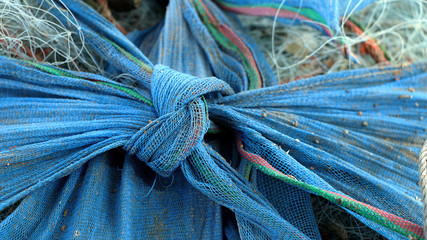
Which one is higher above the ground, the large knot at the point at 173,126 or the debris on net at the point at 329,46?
the debris on net at the point at 329,46

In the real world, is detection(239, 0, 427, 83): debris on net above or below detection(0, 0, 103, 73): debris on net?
above

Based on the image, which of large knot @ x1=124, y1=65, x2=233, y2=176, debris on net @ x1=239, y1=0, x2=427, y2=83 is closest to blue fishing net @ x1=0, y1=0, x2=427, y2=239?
large knot @ x1=124, y1=65, x2=233, y2=176

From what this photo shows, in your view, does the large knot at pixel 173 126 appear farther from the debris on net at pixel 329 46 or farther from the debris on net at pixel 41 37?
the debris on net at pixel 329 46

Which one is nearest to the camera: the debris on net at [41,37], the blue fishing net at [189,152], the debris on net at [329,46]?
the blue fishing net at [189,152]

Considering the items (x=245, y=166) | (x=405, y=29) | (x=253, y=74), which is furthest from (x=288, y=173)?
(x=405, y=29)

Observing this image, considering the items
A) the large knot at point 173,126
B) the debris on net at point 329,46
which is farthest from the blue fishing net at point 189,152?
the debris on net at point 329,46

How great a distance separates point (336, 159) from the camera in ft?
2.93

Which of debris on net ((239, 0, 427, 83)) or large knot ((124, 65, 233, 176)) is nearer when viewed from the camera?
large knot ((124, 65, 233, 176))

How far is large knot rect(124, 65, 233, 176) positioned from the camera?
788mm

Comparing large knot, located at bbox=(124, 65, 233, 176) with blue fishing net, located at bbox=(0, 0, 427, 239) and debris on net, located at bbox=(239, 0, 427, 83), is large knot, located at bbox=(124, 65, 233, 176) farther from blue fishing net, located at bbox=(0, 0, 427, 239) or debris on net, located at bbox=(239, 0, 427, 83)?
debris on net, located at bbox=(239, 0, 427, 83)

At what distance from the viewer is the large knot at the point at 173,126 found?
788 mm

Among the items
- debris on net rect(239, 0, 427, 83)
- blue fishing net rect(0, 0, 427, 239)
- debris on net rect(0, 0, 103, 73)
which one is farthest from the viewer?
debris on net rect(239, 0, 427, 83)

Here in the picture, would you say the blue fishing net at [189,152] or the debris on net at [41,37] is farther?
the debris on net at [41,37]

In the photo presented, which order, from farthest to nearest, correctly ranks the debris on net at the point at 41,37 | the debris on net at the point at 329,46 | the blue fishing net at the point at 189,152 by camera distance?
the debris on net at the point at 329,46 → the debris on net at the point at 41,37 → the blue fishing net at the point at 189,152
